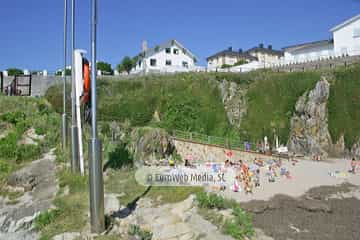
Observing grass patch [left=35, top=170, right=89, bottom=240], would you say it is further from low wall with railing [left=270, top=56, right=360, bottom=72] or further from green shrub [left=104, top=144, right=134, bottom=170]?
low wall with railing [left=270, top=56, right=360, bottom=72]

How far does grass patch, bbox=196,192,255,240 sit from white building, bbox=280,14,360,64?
92.5 feet

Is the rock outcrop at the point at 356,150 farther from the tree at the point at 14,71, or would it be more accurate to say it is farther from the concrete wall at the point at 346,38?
the tree at the point at 14,71

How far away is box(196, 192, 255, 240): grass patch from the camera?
6.99 metres

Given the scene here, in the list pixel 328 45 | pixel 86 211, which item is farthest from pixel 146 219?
pixel 328 45

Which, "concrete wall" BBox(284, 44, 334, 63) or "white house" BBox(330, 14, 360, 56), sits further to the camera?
"white house" BBox(330, 14, 360, 56)

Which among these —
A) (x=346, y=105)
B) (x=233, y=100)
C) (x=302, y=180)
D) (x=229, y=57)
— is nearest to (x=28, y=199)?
(x=302, y=180)

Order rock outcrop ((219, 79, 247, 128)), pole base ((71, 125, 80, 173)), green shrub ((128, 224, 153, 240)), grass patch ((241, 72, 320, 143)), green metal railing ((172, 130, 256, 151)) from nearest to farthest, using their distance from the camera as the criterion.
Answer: green shrub ((128, 224, 153, 240))
pole base ((71, 125, 80, 173))
green metal railing ((172, 130, 256, 151))
grass patch ((241, 72, 320, 143))
rock outcrop ((219, 79, 247, 128))

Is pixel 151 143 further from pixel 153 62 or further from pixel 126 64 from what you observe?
pixel 126 64

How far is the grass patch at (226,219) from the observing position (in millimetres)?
6992

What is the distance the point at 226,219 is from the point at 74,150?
5675 millimetres

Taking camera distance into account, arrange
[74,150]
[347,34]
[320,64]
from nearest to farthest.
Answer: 1. [74,150]
2. [320,64]
3. [347,34]

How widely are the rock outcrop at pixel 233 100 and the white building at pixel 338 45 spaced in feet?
27.3

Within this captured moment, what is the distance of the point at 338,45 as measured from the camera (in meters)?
36.7

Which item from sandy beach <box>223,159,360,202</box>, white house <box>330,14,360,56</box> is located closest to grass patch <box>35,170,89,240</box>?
sandy beach <box>223,159,360,202</box>
